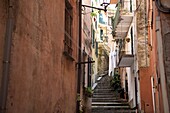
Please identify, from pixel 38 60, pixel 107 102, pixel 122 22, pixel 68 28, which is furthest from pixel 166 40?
pixel 107 102

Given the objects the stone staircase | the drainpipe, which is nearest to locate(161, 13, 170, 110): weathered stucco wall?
the drainpipe

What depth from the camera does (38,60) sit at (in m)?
5.90

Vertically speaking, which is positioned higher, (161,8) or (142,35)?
(142,35)

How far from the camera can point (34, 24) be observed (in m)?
5.67

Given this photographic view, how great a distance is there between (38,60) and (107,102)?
45.4 ft

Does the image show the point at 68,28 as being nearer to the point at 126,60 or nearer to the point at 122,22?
the point at 126,60

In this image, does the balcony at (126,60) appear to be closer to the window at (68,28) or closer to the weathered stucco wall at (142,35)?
the weathered stucco wall at (142,35)

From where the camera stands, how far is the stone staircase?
646 inches

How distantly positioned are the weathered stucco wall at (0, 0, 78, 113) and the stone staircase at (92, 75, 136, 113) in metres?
7.81

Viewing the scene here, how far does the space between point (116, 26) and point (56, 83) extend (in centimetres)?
1173

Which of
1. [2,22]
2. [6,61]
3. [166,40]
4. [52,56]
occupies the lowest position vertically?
[6,61]

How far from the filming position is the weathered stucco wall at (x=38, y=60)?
4637 millimetres

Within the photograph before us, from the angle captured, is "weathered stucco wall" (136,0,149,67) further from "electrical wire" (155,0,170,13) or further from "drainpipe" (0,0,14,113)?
"drainpipe" (0,0,14,113)

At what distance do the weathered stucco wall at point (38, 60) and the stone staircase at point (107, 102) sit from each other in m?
7.81
